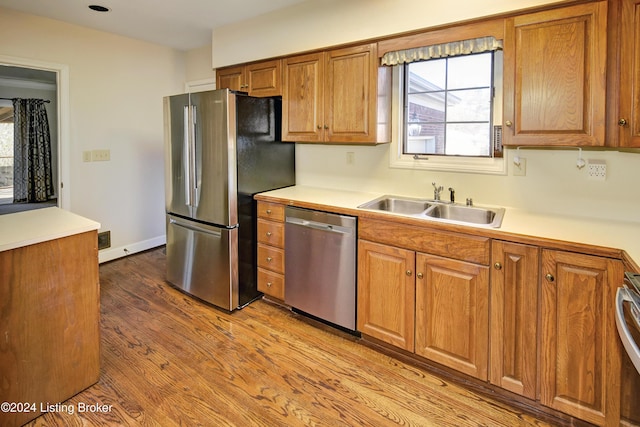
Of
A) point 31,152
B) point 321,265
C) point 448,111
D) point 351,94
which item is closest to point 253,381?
point 321,265

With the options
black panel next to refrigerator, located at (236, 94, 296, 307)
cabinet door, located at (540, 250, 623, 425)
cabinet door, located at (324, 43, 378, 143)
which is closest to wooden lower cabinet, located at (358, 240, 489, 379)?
cabinet door, located at (540, 250, 623, 425)

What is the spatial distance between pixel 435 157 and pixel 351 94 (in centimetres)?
75

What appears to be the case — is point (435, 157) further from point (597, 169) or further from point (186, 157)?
point (186, 157)

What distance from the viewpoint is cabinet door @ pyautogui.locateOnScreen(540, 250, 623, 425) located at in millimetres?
1522

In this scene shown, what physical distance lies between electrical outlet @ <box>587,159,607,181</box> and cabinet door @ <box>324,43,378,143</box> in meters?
1.26

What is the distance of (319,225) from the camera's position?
8.09ft

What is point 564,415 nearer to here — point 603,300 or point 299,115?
point 603,300

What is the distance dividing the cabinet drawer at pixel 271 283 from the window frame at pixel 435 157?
4.10 ft

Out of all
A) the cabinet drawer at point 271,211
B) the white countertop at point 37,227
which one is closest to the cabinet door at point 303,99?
the cabinet drawer at point 271,211

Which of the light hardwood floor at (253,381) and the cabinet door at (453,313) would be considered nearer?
the light hardwood floor at (253,381)

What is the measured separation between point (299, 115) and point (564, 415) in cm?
248

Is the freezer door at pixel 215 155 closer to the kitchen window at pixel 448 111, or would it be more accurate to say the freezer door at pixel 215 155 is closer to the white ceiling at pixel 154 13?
the white ceiling at pixel 154 13

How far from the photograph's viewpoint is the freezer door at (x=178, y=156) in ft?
9.40

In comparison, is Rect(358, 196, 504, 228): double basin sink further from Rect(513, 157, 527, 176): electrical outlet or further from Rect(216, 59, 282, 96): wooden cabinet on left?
Rect(216, 59, 282, 96): wooden cabinet on left
